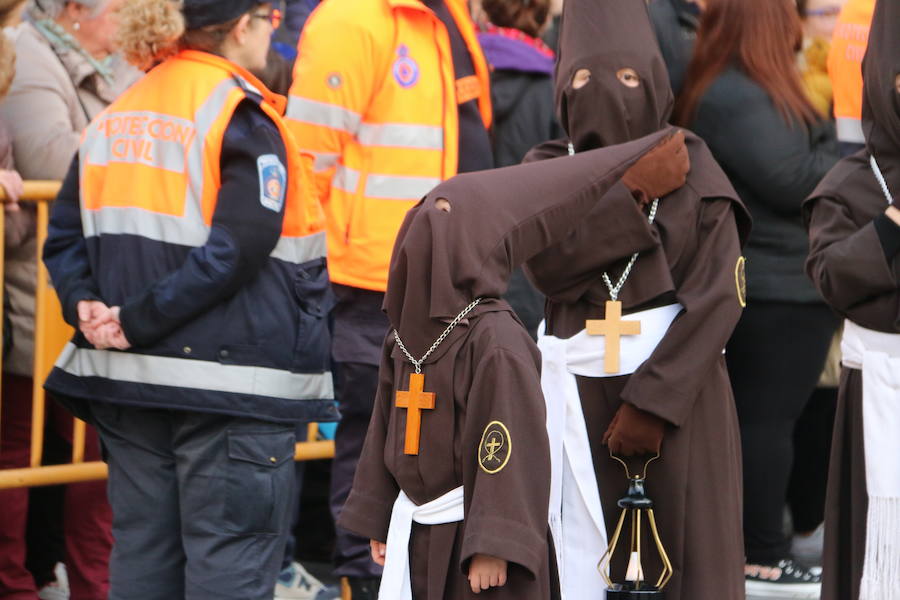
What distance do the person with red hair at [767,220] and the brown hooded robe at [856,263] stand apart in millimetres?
950

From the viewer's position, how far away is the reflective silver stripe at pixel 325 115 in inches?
216

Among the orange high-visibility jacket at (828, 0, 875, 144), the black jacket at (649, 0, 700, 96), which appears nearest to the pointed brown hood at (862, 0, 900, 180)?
the orange high-visibility jacket at (828, 0, 875, 144)

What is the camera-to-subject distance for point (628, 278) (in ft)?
14.9

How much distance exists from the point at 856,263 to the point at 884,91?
1.68 feet

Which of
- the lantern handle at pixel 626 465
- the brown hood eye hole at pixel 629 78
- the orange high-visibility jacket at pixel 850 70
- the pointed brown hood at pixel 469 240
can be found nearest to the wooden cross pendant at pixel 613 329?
the lantern handle at pixel 626 465

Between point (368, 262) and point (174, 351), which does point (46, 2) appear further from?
point (174, 351)

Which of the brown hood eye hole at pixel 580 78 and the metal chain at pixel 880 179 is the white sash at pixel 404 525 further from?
the metal chain at pixel 880 179

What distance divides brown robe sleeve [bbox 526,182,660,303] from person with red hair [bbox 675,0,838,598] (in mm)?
1334

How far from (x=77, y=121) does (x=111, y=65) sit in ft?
2.68

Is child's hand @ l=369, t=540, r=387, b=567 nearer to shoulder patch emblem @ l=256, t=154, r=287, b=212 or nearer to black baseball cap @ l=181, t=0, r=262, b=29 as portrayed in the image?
shoulder patch emblem @ l=256, t=154, r=287, b=212

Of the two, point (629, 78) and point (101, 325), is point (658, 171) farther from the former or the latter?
point (101, 325)

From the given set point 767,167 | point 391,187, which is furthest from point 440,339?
point 767,167

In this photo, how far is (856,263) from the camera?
441 centimetres

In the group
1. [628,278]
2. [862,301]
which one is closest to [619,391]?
[628,278]
